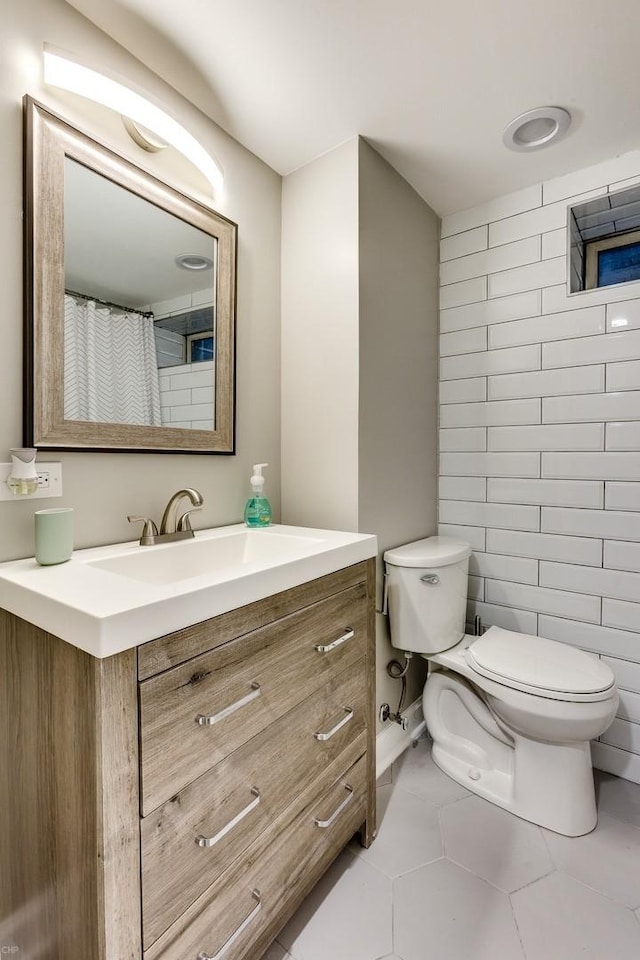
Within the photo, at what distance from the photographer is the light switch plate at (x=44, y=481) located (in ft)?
3.23

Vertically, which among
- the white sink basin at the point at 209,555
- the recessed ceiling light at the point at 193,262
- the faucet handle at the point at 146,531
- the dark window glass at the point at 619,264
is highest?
the dark window glass at the point at 619,264

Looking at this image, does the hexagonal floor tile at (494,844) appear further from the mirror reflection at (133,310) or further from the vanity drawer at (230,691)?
the mirror reflection at (133,310)

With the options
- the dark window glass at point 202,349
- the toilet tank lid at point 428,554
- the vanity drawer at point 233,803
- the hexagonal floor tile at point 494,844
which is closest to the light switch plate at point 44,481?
the dark window glass at point 202,349

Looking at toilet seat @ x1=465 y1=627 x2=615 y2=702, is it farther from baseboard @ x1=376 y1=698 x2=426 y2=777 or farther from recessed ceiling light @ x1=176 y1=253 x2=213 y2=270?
recessed ceiling light @ x1=176 y1=253 x2=213 y2=270

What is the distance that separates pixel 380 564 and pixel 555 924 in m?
1.02

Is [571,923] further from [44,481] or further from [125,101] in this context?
[125,101]

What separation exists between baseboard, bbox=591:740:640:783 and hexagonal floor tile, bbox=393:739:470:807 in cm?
53

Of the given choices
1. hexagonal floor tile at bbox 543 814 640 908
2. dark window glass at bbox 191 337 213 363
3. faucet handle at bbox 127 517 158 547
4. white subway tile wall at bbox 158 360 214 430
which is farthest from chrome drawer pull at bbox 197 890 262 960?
dark window glass at bbox 191 337 213 363

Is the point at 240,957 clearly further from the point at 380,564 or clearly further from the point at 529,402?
the point at 529,402

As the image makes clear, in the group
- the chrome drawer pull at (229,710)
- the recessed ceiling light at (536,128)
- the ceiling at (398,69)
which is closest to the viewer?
the chrome drawer pull at (229,710)

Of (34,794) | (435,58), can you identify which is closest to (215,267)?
(435,58)

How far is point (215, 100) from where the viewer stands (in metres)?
1.38

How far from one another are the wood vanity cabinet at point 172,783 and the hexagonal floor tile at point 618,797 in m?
1.01

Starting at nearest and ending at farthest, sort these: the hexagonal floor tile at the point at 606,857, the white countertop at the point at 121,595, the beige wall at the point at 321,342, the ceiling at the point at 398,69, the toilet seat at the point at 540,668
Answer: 1. the white countertop at the point at 121,595
2. the ceiling at the point at 398,69
3. the hexagonal floor tile at the point at 606,857
4. the toilet seat at the point at 540,668
5. the beige wall at the point at 321,342
